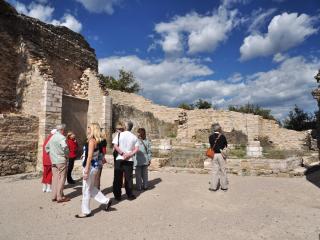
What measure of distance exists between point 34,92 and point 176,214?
9.18 m

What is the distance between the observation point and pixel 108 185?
8.30 metres

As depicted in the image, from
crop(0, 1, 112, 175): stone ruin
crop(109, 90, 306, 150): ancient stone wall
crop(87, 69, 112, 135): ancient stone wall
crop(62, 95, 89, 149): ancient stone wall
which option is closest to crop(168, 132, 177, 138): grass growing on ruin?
crop(109, 90, 306, 150): ancient stone wall

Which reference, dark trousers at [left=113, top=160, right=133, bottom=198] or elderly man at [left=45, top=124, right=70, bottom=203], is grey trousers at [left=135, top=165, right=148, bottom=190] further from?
elderly man at [left=45, top=124, right=70, bottom=203]

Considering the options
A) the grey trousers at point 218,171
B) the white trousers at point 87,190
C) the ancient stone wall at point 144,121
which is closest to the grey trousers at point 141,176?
the grey trousers at point 218,171

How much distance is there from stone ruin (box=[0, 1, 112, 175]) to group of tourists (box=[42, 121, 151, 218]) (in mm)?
3868

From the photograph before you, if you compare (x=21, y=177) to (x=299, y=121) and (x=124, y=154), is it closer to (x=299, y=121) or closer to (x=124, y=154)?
(x=124, y=154)

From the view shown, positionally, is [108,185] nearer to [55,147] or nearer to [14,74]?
[55,147]

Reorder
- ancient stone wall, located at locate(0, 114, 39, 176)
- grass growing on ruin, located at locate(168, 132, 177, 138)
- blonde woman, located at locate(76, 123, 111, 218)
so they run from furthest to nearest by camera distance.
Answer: grass growing on ruin, located at locate(168, 132, 177, 138), ancient stone wall, located at locate(0, 114, 39, 176), blonde woman, located at locate(76, 123, 111, 218)

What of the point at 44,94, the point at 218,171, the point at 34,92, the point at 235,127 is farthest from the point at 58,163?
the point at 235,127

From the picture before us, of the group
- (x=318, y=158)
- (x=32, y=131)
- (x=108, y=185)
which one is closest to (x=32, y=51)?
(x=32, y=131)

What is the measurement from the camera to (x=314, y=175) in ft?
31.2

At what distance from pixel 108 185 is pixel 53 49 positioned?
28.8 ft

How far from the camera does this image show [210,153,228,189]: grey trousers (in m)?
7.48

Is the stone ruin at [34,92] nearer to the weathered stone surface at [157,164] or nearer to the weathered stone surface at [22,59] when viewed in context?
the weathered stone surface at [22,59]
